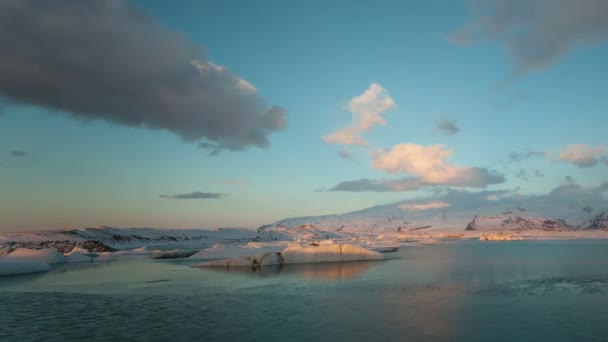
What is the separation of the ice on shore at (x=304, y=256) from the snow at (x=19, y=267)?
34.9 feet

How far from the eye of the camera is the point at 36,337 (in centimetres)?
948

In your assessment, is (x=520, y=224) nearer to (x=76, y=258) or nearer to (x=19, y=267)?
(x=76, y=258)

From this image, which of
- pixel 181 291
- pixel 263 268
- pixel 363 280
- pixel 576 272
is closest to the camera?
pixel 181 291

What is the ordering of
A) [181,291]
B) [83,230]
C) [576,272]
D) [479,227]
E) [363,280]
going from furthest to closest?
[479,227] < [83,230] < [576,272] < [363,280] < [181,291]

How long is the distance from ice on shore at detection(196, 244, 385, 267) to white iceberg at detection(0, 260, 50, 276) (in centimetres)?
1064

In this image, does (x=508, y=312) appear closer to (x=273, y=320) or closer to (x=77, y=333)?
(x=273, y=320)

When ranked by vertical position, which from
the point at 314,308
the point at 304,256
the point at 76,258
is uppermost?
the point at 304,256

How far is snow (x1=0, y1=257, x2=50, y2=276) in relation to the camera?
2415 cm

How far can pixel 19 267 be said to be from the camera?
25062mm

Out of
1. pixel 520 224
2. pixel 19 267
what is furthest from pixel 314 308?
pixel 520 224

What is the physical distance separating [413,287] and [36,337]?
13.1 metres

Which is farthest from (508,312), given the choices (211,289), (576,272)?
(576,272)

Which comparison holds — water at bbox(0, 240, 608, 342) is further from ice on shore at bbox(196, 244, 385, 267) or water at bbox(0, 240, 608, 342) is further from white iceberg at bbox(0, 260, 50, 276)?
ice on shore at bbox(196, 244, 385, 267)

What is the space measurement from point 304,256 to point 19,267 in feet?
61.4
